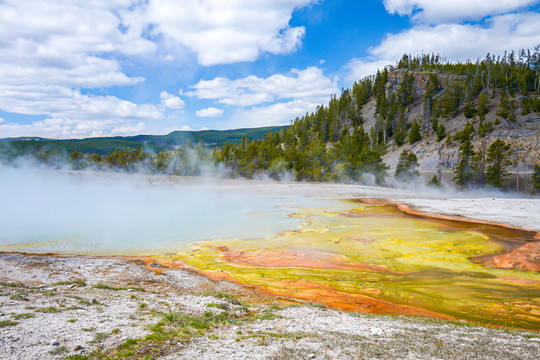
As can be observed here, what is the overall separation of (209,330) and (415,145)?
7192 centimetres

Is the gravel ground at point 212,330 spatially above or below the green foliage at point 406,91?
below

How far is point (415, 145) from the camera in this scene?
68812mm

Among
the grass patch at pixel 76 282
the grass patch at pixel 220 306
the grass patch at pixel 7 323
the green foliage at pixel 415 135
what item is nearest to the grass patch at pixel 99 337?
the grass patch at pixel 7 323

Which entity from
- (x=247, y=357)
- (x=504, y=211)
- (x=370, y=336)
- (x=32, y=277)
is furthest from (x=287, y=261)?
(x=504, y=211)

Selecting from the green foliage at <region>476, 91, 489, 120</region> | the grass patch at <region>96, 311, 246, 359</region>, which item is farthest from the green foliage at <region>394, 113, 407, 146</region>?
the grass patch at <region>96, 311, 246, 359</region>

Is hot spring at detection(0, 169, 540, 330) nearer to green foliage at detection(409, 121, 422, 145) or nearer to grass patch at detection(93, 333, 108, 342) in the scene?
grass patch at detection(93, 333, 108, 342)

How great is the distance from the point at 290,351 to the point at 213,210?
70.5 feet

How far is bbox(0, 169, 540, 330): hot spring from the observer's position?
29.1 ft

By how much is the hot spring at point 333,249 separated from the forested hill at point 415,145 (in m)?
23.9

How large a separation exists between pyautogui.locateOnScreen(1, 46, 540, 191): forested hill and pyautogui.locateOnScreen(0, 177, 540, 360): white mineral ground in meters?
42.2

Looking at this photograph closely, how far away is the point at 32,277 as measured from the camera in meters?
9.42

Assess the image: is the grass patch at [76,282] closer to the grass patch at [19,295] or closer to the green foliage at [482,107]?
the grass patch at [19,295]

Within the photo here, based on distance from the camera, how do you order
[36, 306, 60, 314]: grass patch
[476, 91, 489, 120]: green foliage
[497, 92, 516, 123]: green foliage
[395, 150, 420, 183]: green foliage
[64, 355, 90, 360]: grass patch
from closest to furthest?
[64, 355, 90, 360]: grass patch → [36, 306, 60, 314]: grass patch → [395, 150, 420, 183]: green foliage → [497, 92, 516, 123]: green foliage → [476, 91, 489, 120]: green foliage

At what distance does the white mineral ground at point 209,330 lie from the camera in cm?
509
